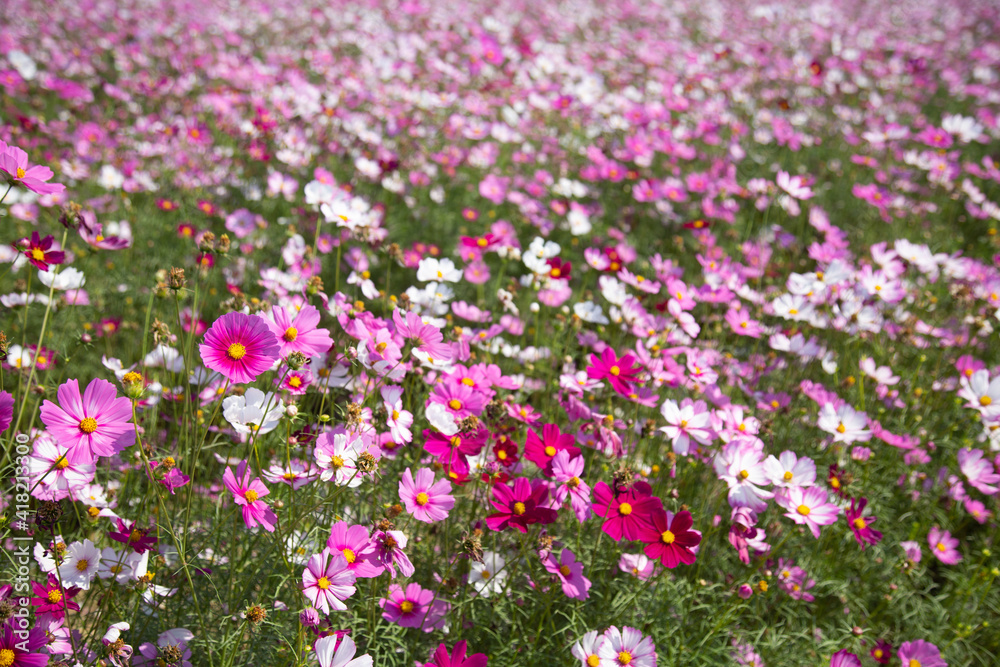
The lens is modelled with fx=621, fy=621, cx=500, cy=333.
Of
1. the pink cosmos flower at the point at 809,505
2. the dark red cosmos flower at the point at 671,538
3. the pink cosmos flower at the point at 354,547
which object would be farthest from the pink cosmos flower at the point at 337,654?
the pink cosmos flower at the point at 809,505

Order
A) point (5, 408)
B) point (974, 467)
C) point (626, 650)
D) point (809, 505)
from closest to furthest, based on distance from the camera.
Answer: point (5, 408) < point (626, 650) < point (809, 505) < point (974, 467)

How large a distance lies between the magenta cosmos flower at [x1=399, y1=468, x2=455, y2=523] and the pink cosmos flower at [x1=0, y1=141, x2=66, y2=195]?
83 centimetres

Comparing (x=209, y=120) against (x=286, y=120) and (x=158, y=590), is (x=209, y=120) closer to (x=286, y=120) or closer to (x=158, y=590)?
(x=286, y=120)

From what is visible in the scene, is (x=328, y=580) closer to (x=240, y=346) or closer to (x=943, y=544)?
(x=240, y=346)

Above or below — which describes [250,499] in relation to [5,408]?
below

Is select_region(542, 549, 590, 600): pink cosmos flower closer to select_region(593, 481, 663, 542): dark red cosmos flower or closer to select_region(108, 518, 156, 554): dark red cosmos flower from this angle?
select_region(593, 481, 663, 542): dark red cosmos flower

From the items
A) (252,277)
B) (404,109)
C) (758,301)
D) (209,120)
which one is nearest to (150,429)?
(252,277)

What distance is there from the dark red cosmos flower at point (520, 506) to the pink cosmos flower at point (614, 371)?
40 cm

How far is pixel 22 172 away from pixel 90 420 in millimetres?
496

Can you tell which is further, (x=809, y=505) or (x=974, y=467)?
(x=974, y=467)

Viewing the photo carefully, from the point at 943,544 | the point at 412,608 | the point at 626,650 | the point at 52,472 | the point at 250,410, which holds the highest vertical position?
the point at 250,410

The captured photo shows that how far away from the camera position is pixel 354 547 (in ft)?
3.84

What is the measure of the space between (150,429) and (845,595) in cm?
204

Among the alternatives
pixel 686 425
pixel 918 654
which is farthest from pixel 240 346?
pixel 918 654
